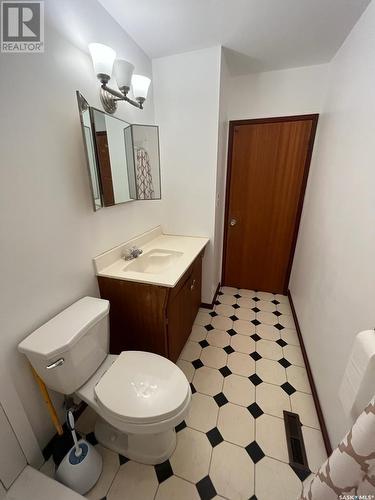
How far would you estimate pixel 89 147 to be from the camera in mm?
1174

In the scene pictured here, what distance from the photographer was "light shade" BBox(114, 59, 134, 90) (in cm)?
118

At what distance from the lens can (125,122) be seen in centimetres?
145

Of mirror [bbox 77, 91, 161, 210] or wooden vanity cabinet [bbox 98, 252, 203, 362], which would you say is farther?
wooden vanity cabinet [bbox 98, 252, 203, 362]

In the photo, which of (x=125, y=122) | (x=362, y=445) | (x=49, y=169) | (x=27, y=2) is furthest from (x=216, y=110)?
(x=362, y=445)

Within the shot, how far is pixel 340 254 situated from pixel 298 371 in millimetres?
991

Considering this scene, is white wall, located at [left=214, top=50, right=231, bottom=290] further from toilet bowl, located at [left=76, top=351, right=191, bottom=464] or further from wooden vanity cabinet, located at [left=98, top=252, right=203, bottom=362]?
toilet bowl, located at [left=76, top=351, right=191, bottom=464]

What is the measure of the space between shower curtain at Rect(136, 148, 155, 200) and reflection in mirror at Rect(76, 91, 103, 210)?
44 centimetres

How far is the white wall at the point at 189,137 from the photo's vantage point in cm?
165

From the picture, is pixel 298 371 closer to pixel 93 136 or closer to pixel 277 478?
pixel 277 478

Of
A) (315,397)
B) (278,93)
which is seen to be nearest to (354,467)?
(315,397)

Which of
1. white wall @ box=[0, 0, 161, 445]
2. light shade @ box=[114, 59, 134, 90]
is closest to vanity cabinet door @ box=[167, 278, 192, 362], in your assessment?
white wall @ box=[0, 0, 161, 445]

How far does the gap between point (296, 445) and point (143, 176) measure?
2047 millimetres

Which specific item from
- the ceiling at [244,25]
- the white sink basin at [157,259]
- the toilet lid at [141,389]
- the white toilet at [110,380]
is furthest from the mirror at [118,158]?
the toilet lid at [141,389]

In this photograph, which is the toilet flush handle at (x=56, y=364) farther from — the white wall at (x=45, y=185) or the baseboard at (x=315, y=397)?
the baseboard at (x=315, y=397)
